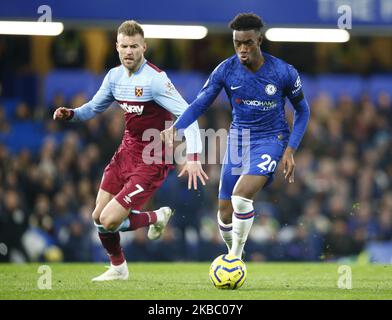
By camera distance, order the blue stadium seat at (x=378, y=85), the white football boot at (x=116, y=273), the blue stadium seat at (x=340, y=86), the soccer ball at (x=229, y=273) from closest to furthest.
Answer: the soccer ball at (x=229, y=273), the white football boot at (x=116, y=273), the blue stadium seat at (x=340, y=86), the blue stadium seat at (x=378, y=85)

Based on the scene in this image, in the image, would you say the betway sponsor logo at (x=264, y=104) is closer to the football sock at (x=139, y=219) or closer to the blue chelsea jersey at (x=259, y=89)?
the blue chelsea jersey at (x=259, y=89)

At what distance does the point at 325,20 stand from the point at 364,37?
6.02 metres

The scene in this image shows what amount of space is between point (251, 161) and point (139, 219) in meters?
1.57

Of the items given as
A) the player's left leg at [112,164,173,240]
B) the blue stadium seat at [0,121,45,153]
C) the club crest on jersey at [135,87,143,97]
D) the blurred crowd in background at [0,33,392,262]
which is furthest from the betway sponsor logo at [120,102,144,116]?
the blue stadium seat at [0,121,45,153]

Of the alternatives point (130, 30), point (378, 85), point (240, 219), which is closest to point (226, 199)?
point (240, 219)

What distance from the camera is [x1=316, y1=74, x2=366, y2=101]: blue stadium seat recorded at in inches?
700

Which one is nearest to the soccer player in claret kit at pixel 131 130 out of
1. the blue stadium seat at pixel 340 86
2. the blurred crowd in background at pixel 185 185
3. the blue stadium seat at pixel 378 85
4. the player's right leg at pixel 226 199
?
the player's right leg at pixel 226 199

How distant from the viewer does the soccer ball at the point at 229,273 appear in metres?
8.54

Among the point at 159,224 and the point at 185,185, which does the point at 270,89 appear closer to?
the point at 159,224

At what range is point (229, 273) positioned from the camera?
8547mm

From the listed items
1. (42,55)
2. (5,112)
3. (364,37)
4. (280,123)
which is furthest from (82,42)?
(280,123)

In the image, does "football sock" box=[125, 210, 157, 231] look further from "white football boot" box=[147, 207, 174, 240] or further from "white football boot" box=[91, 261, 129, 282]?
"white football boot" box=[91, 261, 129, 282]

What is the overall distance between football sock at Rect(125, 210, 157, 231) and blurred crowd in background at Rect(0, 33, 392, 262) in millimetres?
4233
